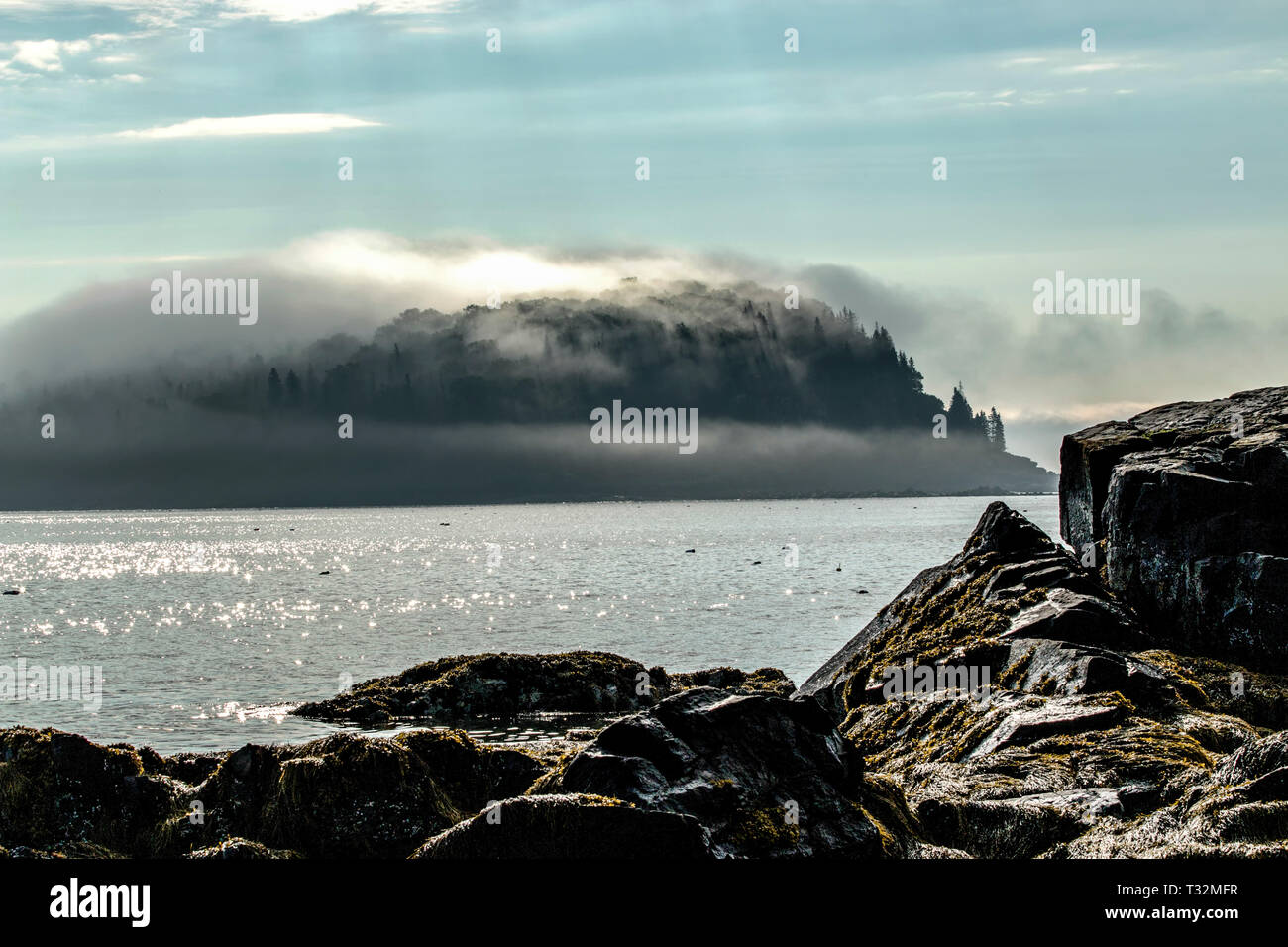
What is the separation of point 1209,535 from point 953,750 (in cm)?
858

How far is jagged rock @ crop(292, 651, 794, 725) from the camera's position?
41938 millimetres

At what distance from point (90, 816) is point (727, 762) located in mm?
9491

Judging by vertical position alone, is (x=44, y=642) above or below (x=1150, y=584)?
below

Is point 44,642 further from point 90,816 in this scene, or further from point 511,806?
point 511,806

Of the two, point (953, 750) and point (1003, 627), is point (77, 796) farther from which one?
point (1003, 627)

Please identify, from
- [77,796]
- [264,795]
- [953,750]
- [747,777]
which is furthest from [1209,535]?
[77,796]

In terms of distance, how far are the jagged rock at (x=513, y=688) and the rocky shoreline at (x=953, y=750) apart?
9.60 m

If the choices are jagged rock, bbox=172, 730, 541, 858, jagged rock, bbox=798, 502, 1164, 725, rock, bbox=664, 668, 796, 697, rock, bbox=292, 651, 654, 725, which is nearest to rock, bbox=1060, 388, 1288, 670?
jagged rock, bbox=798, 502, 1164, 725

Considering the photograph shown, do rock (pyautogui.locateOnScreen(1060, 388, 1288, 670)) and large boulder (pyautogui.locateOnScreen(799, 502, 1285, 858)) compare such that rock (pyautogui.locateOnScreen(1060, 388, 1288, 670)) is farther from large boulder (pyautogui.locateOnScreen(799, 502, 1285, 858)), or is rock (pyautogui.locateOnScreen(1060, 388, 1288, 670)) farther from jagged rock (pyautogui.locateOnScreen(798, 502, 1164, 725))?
jagged rock (pyautogui.locateOnScreen(798, 502, 1164, 725))

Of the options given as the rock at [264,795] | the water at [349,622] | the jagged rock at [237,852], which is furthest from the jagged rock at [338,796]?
the water at [349,622]

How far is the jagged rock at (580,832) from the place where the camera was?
34.2 ft

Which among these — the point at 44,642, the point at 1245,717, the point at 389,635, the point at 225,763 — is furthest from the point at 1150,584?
the point at 44,642

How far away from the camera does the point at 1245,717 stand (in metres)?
21.5
